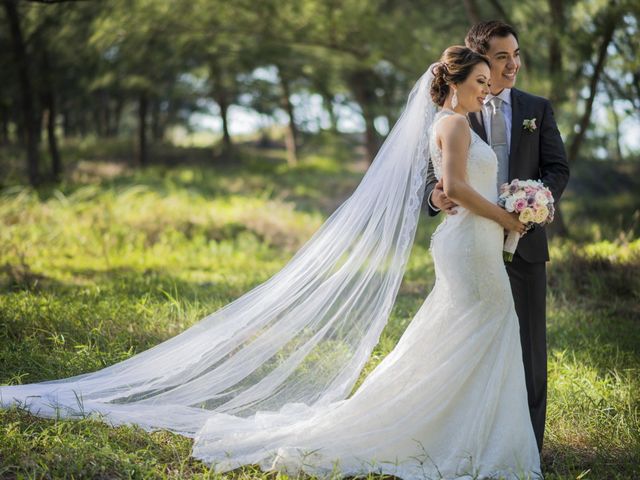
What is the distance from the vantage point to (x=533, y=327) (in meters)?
3.89

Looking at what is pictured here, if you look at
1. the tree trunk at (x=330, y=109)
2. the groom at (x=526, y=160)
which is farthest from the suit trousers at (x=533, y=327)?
the tree trunk at (x=330, y=109)

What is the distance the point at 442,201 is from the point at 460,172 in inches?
10.1

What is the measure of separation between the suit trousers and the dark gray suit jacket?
0.10 meters

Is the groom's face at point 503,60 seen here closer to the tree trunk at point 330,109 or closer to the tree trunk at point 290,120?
the tree trunk at point 330,109

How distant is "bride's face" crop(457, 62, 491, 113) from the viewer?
11.6ft

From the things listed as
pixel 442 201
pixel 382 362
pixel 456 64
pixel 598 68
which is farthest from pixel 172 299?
pixel 598 68

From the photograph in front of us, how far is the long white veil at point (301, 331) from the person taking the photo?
3957mm

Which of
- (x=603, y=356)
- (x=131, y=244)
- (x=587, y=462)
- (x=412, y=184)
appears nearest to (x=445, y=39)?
(x=131, y=244)

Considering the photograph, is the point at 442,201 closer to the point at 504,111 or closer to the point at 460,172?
the point at 460,172

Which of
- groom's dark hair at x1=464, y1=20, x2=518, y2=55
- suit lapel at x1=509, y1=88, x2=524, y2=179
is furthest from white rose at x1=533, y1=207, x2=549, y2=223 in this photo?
groom's dark hair at x1=464, y1=20, x2=518, y2=55

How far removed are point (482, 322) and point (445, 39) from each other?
7.99m

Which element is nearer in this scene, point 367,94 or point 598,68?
point 598,68

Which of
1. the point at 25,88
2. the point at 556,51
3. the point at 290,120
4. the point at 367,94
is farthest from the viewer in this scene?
the point at 290,120

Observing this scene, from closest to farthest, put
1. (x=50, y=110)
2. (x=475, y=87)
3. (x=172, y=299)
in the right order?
1. (x=475, y=87)
2. (x=172, y=299)
3. (x=50, y=110)
